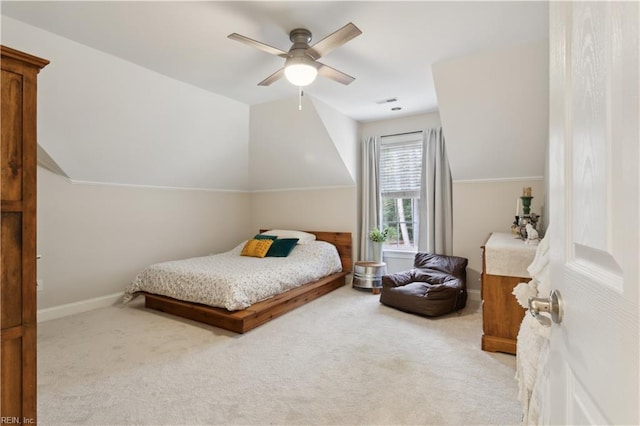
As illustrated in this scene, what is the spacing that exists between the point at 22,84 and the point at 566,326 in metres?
1.82

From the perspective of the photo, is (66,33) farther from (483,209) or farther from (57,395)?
(483,209)

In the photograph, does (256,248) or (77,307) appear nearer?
(77,307)

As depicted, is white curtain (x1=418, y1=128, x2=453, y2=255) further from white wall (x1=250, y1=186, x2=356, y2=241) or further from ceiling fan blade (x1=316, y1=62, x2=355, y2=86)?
ceiling fan blade (x1=316, y1=62, x2=355, y2=86)

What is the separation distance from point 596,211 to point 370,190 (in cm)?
435

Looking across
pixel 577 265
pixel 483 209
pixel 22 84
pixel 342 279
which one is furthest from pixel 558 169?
pixel 342 279

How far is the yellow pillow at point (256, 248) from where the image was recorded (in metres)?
4.39

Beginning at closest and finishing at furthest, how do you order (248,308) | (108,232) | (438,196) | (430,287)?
(248,308), (430,287), (108,232), (438,196)

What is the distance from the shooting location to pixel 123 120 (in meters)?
3.29

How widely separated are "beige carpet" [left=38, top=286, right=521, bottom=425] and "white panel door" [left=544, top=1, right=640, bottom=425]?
4.47 ft

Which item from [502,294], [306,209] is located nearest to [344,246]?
[306,209]

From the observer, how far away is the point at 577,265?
0.62 m

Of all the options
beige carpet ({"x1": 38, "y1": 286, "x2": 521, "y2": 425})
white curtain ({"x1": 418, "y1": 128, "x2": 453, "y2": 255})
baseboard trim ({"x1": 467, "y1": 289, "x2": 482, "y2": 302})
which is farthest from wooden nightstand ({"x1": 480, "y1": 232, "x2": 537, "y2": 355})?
white curtain ({"x1": 418, "y1": 128, "x2": 453, "y2": 255})

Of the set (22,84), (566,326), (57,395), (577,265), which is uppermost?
(22,84)

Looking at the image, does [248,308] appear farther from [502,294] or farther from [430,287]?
[502,294]
